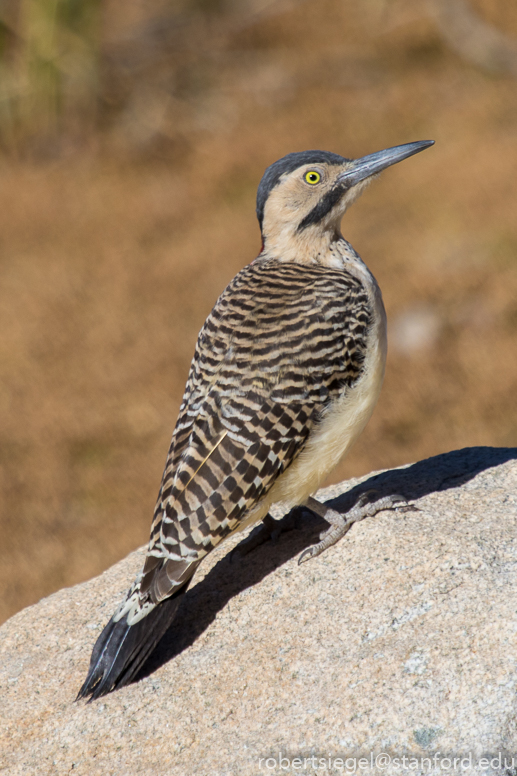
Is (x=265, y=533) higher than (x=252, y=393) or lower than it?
lower

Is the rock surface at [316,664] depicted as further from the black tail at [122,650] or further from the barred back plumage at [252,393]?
the barred back plumage at [252,393]

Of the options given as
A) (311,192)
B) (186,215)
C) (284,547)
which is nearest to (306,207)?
(311,192)

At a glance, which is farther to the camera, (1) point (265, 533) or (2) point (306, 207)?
(2) point (306, 207)

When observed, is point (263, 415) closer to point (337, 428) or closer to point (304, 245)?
point (337, 428)

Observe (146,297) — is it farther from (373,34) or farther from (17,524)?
(373,34)

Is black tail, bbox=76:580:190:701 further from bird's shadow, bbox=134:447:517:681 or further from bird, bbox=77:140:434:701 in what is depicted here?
bird's shadow, bbox=134:447:517:681

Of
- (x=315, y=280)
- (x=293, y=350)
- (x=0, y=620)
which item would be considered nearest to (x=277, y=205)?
(x=315, y=280)

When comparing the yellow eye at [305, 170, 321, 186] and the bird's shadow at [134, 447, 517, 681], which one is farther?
the yellow eye at [305, 170, 321, 186]

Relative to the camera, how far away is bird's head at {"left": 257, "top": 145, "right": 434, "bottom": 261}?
4652mm

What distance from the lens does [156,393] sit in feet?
34.3

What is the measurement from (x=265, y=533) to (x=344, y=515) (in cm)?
53

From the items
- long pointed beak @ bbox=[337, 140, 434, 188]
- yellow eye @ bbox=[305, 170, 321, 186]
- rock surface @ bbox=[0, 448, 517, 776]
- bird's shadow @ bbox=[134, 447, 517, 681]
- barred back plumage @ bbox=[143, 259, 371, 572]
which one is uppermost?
yellow eye @ bbox=[305, 170, 321, 186]

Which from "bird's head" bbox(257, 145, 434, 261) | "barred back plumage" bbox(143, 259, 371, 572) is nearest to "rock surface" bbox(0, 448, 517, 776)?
"barred back plumage" bbox(143, 259, 371, 572)

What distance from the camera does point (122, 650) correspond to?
12.2ft
